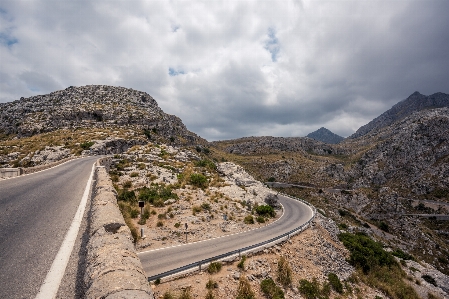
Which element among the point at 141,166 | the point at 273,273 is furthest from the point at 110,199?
the point at 141,166

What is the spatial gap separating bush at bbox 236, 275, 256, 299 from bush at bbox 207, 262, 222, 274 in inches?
70.4

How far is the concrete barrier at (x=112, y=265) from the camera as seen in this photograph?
4551mm

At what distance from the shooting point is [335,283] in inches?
775

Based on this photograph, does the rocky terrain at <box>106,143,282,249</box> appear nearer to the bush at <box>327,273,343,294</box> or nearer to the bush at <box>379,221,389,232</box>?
the bush at <box>327,273,343,294</box>

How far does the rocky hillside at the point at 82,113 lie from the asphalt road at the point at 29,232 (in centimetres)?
6734

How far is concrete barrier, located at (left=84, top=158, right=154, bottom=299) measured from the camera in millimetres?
4551

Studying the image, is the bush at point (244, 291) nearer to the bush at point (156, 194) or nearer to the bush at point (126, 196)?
the bush at point (156, 194)

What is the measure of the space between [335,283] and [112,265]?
70.8ft

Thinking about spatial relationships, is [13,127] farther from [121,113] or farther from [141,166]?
[141,166]

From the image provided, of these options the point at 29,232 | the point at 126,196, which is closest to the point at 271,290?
the point at 29,232

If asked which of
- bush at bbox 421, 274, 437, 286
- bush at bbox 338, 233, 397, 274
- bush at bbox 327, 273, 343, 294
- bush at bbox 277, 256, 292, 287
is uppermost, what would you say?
bush at bbox 277, 256, 292, 287

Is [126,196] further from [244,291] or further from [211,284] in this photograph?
[244,291]

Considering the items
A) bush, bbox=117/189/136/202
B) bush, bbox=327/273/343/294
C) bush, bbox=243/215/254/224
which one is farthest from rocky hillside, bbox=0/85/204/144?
bush, bbox=327/273/343/294

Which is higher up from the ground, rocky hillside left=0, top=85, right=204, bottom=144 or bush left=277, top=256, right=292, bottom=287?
rocky hillside left=0, top=85, right=204, bottom=144
